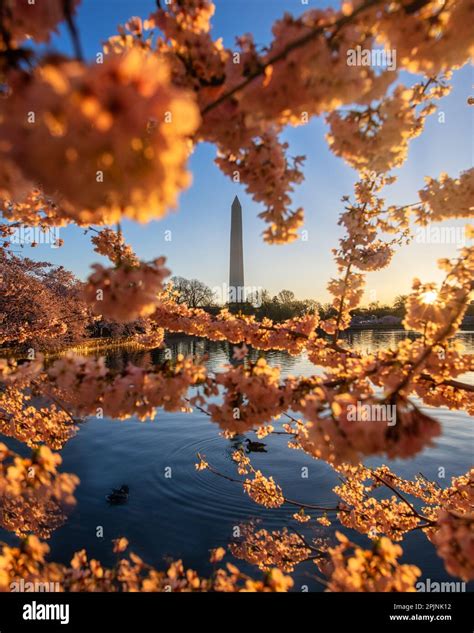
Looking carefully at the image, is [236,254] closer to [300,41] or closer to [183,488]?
[183,488]

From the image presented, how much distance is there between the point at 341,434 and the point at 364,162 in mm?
1807

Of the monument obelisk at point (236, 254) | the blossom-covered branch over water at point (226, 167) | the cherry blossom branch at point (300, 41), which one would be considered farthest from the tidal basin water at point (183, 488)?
the monument obelisk at point (236, 254)

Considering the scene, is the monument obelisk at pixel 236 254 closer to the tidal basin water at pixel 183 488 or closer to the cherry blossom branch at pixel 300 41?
the tidal basin water at pixel 183 488

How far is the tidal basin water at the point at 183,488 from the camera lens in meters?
7.65

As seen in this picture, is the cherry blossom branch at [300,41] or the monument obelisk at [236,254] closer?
the cherry blossom branch at [300,41]

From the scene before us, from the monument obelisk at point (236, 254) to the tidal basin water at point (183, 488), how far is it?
76.6 feet

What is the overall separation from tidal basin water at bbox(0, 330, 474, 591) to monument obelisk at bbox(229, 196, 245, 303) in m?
23.3

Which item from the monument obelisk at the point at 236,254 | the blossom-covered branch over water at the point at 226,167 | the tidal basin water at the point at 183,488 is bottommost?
the tidal basin water at the point at 183,488

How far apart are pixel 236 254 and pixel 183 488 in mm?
30844

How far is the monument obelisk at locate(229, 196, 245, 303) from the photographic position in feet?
123

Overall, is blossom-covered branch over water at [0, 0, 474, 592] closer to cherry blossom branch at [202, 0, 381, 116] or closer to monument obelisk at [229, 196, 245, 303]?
cherry blossom branch at [202, 0, 381, 116]

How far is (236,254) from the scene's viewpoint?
126 ft

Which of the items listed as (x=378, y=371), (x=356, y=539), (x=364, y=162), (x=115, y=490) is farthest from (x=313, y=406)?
(x=115, y=490)

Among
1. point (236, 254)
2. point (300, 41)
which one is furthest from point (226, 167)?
point (236, 254)
